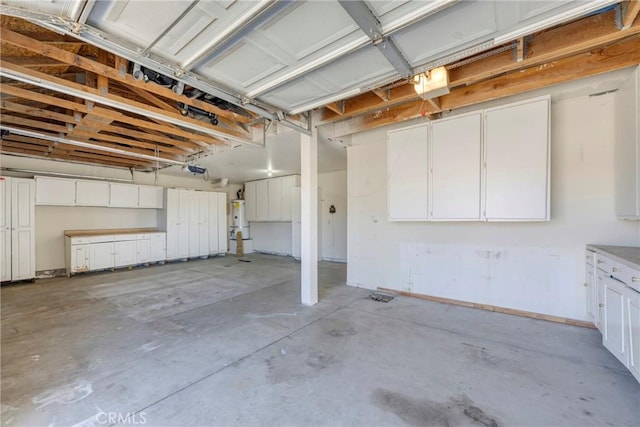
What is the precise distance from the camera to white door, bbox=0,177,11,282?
17.1ft

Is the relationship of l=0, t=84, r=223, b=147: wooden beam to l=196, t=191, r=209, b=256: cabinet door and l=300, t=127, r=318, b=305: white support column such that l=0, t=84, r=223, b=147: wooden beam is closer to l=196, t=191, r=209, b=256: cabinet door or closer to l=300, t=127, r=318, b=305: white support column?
l=300, t=127, r=318, b=305: white support column

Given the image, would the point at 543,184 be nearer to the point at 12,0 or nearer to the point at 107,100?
the point at 12,0

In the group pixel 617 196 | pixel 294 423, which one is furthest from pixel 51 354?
pixel 617 196

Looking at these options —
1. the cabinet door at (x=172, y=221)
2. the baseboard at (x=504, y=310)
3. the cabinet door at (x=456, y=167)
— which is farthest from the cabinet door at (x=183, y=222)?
the cabinet door at (x=456, y=167)

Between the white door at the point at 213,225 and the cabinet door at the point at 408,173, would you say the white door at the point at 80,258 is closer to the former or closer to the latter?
the white door at the point at 213,225

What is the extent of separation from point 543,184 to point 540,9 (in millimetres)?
2087

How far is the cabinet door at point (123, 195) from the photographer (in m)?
6.86

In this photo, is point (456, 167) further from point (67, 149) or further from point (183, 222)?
point (183, 222)

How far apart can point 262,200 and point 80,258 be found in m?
4.84

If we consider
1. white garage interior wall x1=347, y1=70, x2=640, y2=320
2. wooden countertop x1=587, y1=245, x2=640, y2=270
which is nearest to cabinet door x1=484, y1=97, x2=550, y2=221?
white garage interior wall x1=347, y1=70, x2=640, y2=320

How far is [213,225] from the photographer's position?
873 cm

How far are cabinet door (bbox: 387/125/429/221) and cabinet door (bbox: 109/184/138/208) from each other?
689 cm

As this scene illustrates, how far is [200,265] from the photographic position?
7.38 m

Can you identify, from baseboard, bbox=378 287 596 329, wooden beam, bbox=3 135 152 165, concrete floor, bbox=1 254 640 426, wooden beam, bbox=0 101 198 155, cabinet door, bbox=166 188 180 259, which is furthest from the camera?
cabinet door, bbox=166 188 180 259
